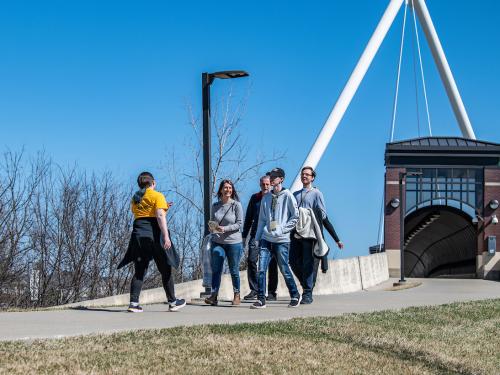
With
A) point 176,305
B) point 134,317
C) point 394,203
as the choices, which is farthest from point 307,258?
point 394,203

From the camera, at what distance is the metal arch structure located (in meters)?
44.3

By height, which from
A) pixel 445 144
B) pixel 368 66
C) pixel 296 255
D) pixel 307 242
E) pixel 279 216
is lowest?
pixel 296 255

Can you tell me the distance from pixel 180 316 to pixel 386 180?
121 feet

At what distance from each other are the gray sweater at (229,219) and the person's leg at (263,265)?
357 millimetres

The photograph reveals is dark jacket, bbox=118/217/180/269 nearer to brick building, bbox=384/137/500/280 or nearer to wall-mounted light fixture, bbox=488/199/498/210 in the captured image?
brick building, bbox=384/137/500/280

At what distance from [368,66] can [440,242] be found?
94.8ft

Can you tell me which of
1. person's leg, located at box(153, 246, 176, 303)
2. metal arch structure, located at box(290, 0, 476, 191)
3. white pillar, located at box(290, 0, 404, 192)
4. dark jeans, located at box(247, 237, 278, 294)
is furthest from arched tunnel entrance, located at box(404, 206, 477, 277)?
person's leg, located at box(153, 246, 176, 303)

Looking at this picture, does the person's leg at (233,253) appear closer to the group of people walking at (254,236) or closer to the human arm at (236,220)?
the group of people walking at (254,236)

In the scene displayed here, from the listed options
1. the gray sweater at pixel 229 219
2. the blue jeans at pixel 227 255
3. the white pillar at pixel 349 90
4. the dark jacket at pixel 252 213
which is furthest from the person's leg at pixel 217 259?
the white pillar at pixel 349 90


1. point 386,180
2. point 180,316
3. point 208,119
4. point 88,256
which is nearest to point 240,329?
point 180,316

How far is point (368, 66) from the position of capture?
45406mm

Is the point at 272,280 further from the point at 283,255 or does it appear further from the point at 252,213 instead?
the point at 283,255

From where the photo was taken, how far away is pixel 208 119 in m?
14.3

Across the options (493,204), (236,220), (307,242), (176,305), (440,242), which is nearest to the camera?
(176,305)
